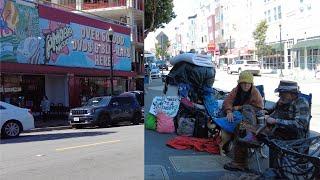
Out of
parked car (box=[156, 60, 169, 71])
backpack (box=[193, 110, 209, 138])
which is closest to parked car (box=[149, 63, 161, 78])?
parked car (box=[156, 60, 169, 71])

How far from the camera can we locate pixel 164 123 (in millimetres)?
9688

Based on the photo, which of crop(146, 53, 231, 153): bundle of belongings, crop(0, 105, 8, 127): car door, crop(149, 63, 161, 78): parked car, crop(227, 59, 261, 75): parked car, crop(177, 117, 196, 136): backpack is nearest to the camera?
crop(0, 105, 8, 127): car door

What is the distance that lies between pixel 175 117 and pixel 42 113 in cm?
682

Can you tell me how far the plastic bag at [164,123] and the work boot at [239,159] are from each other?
3.27 m

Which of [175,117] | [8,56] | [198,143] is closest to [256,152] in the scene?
[198,143]

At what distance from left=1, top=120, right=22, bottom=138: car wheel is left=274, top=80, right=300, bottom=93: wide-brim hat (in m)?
2.83

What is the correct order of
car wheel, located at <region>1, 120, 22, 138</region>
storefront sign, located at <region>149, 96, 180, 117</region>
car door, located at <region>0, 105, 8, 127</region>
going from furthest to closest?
storefront sign, located at <region>149, 96, 180, 117</region> → car wheel, located at <region>1, 120, 22, 138</region> → car door, located at <region>0, 105, 8, 127</region>

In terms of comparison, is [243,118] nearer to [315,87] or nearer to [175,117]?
[315,87]

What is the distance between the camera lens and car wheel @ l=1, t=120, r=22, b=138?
3.38 metres

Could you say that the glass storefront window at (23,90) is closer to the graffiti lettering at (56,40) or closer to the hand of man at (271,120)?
the graffiti lettering at (56,40)

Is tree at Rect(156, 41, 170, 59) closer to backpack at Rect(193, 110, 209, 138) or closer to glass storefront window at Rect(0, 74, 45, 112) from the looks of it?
glass storefront window at Rect(0, 74, 45, 112)

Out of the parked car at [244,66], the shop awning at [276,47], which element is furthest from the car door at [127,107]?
the shop awning at [276,47]

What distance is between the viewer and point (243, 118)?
21.5 feet

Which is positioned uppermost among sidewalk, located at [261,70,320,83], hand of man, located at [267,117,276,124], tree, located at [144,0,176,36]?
Result: tree, located at [144,0,176,36]
